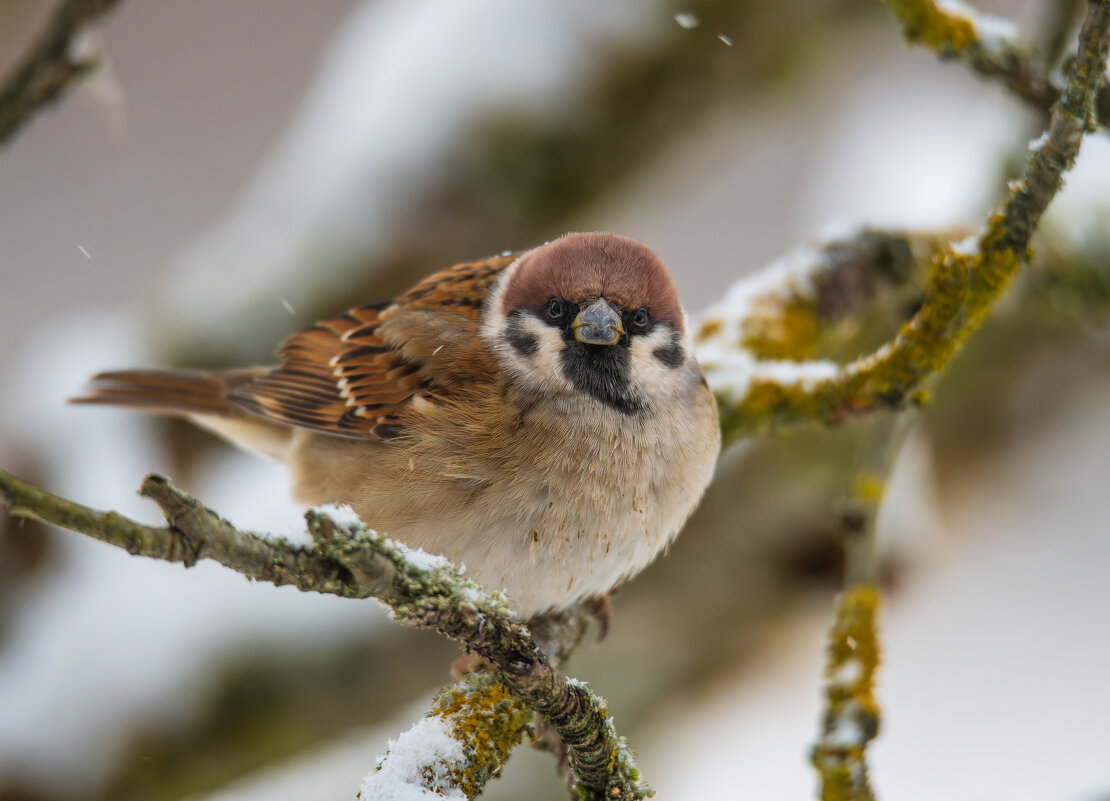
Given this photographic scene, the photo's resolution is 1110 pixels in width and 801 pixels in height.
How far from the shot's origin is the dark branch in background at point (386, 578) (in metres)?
0.77

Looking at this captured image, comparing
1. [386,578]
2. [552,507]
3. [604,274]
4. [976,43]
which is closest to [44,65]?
[386,578]

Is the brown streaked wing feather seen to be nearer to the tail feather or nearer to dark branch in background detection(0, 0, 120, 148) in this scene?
the tail feather

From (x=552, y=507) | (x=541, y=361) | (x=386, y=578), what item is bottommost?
(x=386, y=578)

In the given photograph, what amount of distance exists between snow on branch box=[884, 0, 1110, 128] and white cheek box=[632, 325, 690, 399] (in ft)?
2.35

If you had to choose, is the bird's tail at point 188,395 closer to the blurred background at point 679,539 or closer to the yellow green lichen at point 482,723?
the blurred background at point 679,539

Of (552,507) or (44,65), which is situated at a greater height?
(552,507)

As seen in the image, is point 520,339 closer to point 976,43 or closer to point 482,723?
point 482,723

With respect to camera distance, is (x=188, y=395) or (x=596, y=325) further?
(x=188, y=395)

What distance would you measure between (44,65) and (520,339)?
100cm

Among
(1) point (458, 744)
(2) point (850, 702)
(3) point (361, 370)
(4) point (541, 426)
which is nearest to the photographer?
(1) point (458, 744)

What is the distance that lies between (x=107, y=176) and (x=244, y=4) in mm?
1164

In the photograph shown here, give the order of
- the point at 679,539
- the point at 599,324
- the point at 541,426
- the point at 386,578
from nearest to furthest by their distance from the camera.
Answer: the point at 386,578 < the point at 599,324 < the point at 541,426 < the point at 679,539

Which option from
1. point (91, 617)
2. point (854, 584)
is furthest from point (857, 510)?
point (91, 617)

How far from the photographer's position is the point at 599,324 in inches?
68.7
